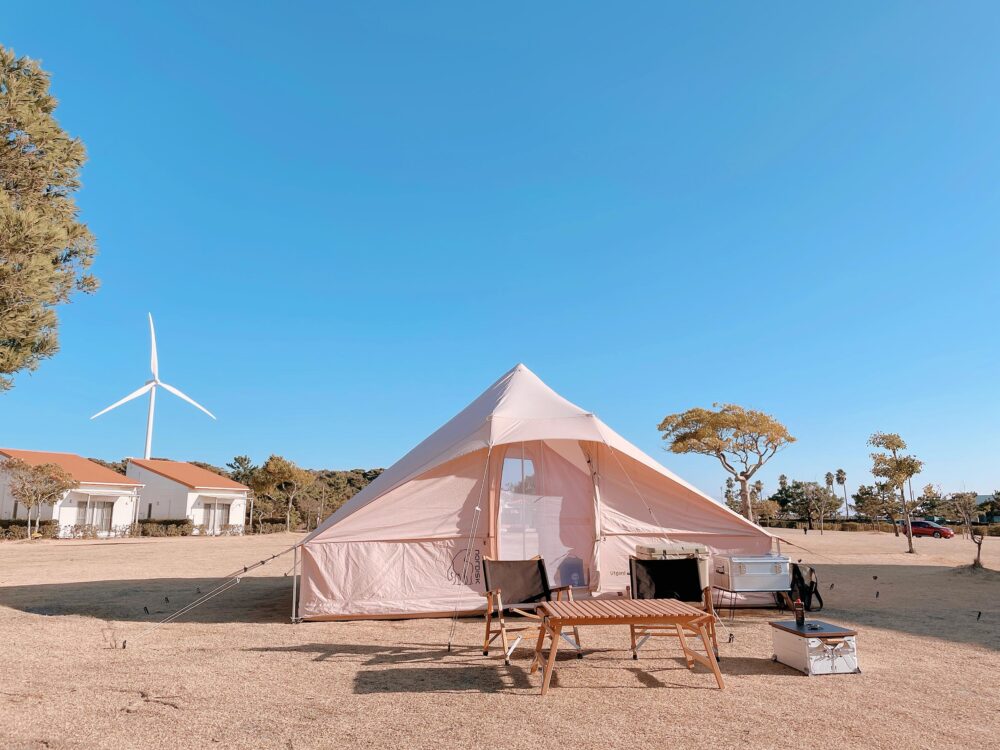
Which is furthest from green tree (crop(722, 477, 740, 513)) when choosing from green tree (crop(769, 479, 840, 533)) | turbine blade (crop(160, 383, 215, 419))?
turbine blade (crop(160, 383, 215, 419))

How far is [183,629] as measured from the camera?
6.23 meters

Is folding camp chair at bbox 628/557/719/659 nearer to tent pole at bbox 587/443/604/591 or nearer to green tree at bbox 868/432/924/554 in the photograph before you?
tent pole at bbox 587/443/604/591

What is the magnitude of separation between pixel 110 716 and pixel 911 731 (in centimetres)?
439

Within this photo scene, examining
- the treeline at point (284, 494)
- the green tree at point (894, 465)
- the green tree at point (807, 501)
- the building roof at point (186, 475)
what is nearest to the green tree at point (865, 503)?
the green tree at point (807, 501)

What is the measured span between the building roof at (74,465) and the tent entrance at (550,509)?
24.8m

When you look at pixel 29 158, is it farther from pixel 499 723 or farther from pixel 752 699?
pixel 752 699

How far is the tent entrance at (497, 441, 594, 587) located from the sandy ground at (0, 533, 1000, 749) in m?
1.26

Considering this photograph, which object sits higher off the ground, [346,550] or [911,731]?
[346,550]

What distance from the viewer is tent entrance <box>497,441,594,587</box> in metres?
7.55

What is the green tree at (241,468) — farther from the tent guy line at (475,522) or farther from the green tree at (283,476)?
the tent guy line at (475,522)

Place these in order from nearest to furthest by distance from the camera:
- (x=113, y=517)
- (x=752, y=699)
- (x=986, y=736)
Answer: (x=986, y=736), (x=752, y=699), (x=113, y=517)

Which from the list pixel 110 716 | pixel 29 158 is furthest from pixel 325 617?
pixel 29 158

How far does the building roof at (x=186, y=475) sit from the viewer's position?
30719mm

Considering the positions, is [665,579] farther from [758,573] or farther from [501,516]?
[501,516]
